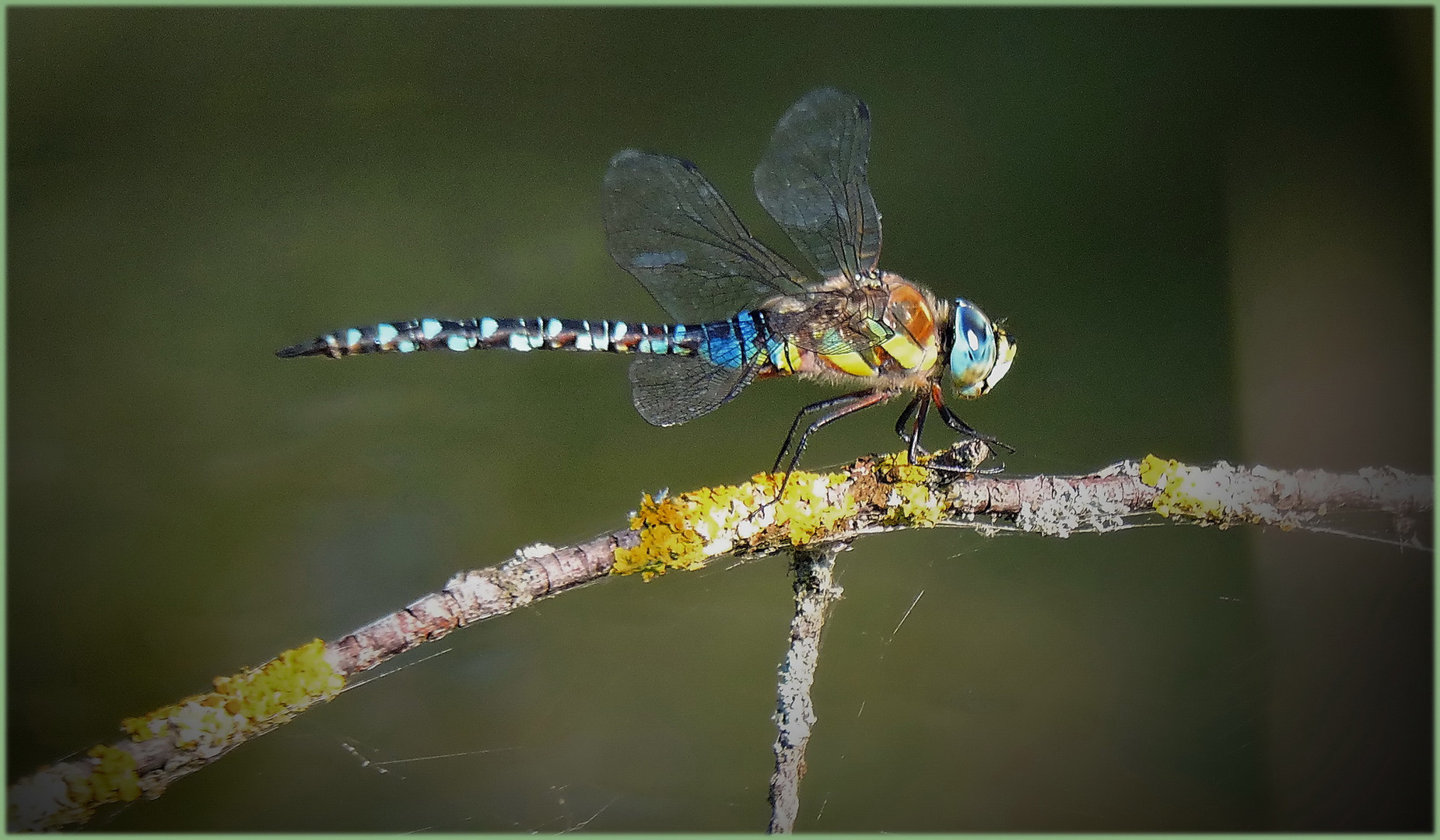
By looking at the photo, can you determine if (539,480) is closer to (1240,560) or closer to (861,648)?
(861,648)

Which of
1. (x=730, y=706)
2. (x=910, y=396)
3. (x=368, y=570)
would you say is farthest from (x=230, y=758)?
(x=910, y=396)

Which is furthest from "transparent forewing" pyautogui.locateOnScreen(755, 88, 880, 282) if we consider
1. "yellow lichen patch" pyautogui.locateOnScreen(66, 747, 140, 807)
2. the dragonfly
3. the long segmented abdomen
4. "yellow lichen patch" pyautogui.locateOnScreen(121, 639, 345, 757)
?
"yellow lichen patch" pyautogui.locateOnScreen(66, 747, 140, 807)

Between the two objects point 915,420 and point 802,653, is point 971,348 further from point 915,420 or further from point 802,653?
point 802,653

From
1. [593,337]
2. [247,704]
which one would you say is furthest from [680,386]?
[247,704]

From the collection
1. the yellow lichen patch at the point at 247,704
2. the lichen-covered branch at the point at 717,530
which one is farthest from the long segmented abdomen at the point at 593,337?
the yellow lichen patch at the point at 247,704

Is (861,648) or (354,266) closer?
(861,648)
